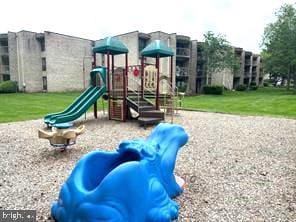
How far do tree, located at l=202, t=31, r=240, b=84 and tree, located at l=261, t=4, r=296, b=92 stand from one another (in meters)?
5.13

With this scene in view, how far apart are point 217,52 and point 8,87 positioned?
994 inches

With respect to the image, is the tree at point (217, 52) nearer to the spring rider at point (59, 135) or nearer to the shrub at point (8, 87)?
the shrub at point (8, 87)

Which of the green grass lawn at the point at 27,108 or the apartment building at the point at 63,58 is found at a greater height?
the apartment building at the point at 63,58

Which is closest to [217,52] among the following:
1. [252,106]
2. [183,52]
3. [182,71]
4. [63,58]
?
[183,52]

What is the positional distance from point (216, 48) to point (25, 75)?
2392 centimetres

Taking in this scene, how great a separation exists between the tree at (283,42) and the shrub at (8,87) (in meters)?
31.7

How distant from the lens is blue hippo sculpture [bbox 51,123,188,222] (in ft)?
7.85

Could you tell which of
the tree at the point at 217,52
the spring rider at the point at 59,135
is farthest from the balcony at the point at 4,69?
the spring rider at the point at 59,135

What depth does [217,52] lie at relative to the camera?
31.5 m

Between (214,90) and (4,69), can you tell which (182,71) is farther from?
(4,69)

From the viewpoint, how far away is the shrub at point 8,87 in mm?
26781

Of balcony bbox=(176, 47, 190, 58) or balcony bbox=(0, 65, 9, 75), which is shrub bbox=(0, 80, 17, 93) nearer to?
balcony bbox=(0, 65, 9, 75)

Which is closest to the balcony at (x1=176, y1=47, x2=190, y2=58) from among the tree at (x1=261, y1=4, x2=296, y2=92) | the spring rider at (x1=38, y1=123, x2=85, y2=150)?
the tree at (x1=261, y1=4, x2=296, y2=92)

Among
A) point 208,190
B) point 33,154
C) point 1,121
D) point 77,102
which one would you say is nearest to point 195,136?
point 208,190
